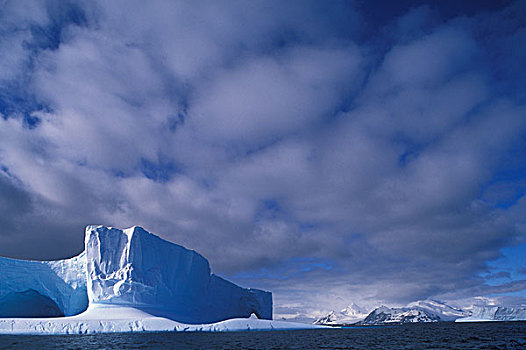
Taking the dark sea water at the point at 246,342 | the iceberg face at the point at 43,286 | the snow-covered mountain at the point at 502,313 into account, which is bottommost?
the dark sea water at the point at 246,342

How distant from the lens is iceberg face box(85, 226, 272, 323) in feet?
96.6

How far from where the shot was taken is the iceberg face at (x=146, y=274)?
29.4m

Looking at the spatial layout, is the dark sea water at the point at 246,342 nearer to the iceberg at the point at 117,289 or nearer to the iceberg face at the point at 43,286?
the iceberg at the point at 117,289

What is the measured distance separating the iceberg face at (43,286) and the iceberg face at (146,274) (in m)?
3.39

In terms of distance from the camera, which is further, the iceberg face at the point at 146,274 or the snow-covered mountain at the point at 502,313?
the snow-covered mountain at the point at 502,313

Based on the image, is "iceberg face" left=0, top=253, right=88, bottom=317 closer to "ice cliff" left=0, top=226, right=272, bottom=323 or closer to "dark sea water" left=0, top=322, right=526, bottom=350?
"ice cliff" left=0, top=226, right=272, bottom=323

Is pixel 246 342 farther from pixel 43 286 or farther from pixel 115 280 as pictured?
pixel 43 286

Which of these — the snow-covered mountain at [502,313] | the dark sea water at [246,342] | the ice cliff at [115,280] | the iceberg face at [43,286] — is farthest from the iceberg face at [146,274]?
the snow-covered mountain at [502,313]

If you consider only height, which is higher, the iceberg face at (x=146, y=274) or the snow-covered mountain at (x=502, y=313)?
the iceberg face at (x=146, y=274)

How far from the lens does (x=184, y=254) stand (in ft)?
117

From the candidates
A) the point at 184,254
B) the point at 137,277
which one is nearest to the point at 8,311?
the point at 137,277

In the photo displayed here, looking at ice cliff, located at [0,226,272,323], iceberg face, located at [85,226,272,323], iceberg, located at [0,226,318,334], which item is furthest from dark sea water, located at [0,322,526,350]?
ice cliff, located at [0,226,272,323]

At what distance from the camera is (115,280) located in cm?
2975

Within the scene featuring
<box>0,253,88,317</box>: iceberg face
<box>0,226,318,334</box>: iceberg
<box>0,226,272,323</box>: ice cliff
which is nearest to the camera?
<box>0,226,318,334</box>: iceberg
